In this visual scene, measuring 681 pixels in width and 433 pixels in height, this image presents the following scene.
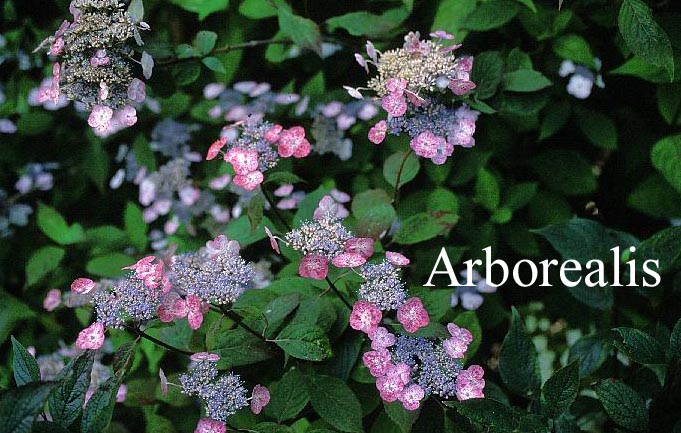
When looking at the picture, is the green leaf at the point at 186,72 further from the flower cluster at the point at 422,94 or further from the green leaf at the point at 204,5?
the flower cluster at the point at 422,94

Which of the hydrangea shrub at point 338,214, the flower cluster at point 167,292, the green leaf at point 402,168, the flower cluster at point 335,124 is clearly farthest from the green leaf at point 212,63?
the flower cluster at point 167,292

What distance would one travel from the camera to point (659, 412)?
3.57 ft

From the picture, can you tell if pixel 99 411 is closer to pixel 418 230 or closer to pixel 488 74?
pixel 418 230

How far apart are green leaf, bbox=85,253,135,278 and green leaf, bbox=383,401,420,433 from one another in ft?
2.40

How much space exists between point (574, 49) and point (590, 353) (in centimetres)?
55

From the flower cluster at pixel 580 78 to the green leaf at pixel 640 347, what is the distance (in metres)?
0.64

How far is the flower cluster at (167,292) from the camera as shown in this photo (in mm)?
972

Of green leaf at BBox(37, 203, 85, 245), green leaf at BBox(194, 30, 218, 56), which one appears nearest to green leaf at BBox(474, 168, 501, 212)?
green leaf at BBox(194, 30, 218, 56)

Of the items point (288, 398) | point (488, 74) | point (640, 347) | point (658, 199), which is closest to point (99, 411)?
point (288, 398)

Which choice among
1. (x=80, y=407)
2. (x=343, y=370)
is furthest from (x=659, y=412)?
(x=80, y=407)

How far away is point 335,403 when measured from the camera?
1.06 metres

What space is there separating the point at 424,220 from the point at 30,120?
995 millimetres

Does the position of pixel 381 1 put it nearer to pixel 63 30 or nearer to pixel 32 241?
pixel 63 30

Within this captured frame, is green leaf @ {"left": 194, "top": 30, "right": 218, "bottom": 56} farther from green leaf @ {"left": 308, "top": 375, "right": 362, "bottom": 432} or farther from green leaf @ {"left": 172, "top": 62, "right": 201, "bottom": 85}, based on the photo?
green leaf @ {"left": 308, "top": 375, "right": 362, "bottom": 432}
